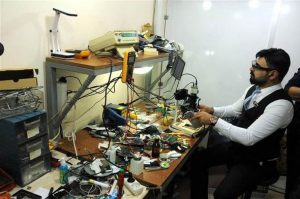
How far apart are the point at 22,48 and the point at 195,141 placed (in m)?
1.35

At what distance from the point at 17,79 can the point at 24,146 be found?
0.35 metres

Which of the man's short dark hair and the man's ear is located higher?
the man's short dark hair

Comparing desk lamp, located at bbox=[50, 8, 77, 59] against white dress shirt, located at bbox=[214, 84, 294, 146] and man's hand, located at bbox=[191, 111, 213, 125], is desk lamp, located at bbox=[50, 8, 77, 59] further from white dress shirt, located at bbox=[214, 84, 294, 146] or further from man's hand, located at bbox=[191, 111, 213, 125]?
white dress shirt, located at bbox=[214, 84, 294, 146]

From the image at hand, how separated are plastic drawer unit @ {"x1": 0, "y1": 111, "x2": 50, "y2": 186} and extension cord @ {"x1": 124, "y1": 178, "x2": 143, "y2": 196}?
1.60ft

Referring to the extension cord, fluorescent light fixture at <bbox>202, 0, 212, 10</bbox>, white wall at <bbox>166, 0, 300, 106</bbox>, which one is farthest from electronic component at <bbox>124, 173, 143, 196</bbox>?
fluorescent light fixture at <bbox>202, 0, 212, 10</bbox>

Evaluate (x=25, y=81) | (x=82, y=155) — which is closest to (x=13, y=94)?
(x=25, y=81)

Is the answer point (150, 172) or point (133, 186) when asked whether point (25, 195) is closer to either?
point (133, 186)

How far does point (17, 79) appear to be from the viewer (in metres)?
1.31

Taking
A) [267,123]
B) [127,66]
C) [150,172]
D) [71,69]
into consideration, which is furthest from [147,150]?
[267,123]

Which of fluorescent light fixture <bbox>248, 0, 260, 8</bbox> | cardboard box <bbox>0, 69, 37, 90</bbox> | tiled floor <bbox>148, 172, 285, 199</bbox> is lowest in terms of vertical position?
tiled floor <bbox>148, 172, 285, 199</bbox>

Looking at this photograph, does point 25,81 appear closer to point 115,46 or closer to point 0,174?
point 0,174

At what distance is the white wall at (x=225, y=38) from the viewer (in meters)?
2.52

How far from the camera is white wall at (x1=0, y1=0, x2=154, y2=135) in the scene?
1.45 meters

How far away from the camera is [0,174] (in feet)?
4.22
